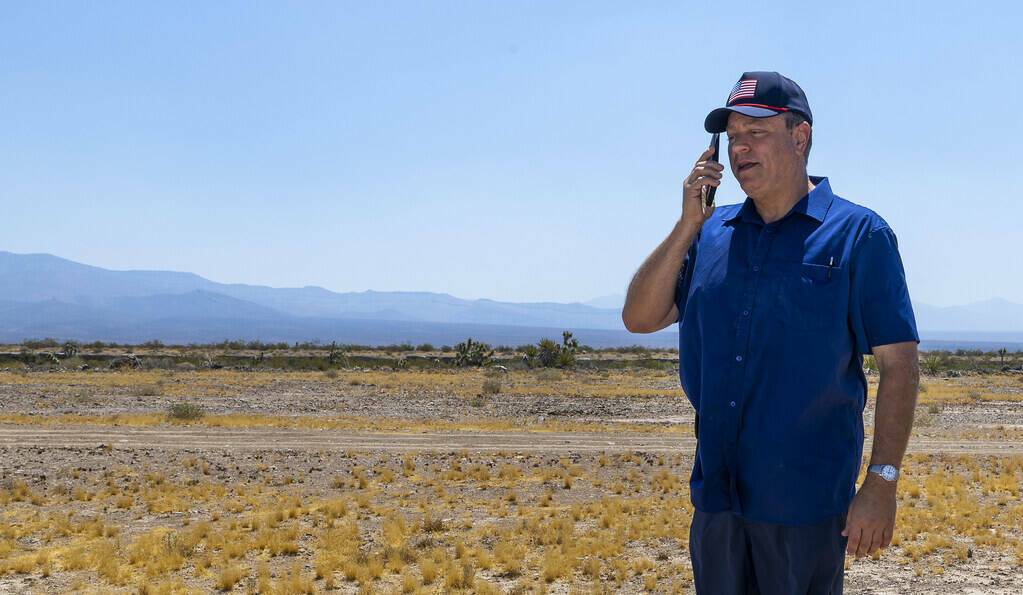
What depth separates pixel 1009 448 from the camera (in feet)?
58.6

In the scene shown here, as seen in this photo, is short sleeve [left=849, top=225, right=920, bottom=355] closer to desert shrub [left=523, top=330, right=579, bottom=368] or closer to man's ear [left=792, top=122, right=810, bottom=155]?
man's ear [left=792, top=122, right=810, bottom=155]

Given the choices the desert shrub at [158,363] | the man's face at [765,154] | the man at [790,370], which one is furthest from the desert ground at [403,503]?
the desert shrub at [158,363]

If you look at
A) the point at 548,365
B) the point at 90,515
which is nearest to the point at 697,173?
the point at 90,515

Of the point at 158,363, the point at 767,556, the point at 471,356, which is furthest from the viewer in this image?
the point at 471,356

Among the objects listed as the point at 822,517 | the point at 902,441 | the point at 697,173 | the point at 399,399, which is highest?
the point at 697,173

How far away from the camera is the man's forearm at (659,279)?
2.51m

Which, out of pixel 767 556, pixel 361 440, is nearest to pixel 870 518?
pixel 767 556

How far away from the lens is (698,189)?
246 cm

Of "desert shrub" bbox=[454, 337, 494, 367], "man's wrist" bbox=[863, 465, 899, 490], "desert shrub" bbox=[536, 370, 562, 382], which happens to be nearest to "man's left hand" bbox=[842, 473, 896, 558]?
"man's wrist" bbox=[863, 465, 899, 490]

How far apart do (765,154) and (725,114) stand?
0.59 feet

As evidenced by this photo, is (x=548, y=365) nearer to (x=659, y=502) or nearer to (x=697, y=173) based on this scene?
(x=659, y=502)

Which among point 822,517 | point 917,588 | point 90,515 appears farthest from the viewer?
point 90,515

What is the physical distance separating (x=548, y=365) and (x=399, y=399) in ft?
67.6

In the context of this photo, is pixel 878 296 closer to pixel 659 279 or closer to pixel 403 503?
pixel 659 279
